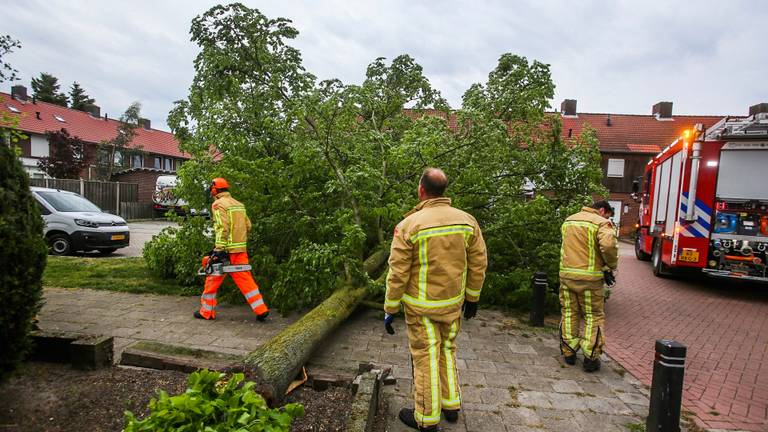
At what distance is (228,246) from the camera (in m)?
5.45

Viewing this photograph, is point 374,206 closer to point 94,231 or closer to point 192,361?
point 192,361

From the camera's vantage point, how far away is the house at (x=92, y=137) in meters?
28.0

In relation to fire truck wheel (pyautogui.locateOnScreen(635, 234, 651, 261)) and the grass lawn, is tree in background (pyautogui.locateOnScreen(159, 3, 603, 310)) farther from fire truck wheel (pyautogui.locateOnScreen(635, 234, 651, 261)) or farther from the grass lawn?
fire truck wheel (pyautogui.locateOnScreen(635, 234, 651, 261))

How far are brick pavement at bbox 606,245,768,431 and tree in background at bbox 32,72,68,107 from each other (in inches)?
2487

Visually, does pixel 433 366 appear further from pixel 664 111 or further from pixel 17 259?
pixel 664 111

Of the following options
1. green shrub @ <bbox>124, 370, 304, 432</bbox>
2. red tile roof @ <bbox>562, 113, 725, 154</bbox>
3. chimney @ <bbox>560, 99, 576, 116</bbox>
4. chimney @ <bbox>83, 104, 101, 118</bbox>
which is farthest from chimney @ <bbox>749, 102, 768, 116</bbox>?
chimney @ <bbox>83, 104, 101, 118</bbox>

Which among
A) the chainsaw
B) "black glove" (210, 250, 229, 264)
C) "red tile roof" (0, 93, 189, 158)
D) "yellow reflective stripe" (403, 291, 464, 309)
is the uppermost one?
"red tile roof" (0, 93, 189, 158)

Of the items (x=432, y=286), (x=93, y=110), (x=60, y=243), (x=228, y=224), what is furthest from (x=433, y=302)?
(x=93, y=110)

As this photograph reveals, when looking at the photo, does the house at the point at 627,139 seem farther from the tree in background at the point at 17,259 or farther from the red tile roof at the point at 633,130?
the tree in background at the point at 17,259

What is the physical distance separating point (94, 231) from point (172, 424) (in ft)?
32.6

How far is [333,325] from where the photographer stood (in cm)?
468

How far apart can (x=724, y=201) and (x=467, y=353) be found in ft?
22.5

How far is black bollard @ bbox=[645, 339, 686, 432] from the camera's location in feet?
9.93

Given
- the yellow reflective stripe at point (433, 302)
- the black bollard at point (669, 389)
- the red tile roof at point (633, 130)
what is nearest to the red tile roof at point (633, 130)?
the red tile roof at point (633, 130)
